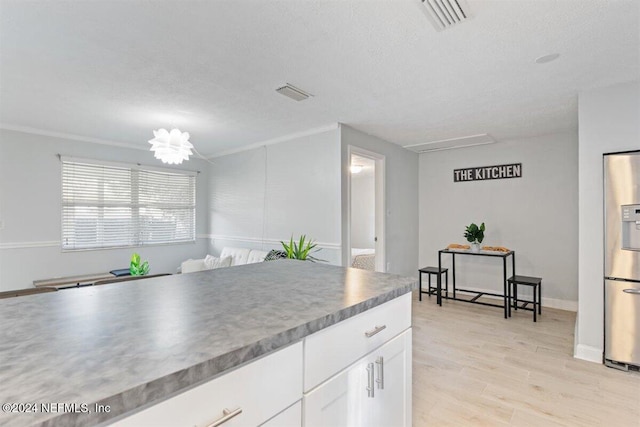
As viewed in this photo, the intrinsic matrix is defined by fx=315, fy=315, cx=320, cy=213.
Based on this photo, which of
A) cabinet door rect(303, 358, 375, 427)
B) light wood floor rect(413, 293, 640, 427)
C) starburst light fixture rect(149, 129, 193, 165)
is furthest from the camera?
starburst light fixture rect(149, 129, 193, 165)

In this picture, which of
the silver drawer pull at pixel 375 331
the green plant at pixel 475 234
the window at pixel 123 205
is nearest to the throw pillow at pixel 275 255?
the window at pixel 123 205

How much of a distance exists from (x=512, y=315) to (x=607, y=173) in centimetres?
208

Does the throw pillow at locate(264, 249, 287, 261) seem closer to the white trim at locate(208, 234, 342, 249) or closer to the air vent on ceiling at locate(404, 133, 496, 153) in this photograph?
the white trim at locate(208, 234, 342, 249)

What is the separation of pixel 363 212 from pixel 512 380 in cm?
543

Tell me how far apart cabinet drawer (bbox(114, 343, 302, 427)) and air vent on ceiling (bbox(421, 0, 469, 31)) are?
183 cm

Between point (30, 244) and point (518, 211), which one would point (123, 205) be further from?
point (518, 211)

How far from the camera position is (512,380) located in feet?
7.92

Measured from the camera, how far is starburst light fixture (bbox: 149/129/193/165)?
3.09 metres

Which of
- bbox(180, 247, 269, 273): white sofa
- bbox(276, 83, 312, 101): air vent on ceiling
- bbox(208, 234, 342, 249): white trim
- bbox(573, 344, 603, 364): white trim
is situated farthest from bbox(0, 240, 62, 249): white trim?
bbox(573, 344, 603, 364): white trim

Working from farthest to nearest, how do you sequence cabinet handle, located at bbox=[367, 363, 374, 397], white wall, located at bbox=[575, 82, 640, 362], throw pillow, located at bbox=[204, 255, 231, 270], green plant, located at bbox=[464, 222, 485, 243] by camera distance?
throw pillow, located at bbox=[204, 255, 231, 270]
green plant, located at bbox=[464, 222, 485, 243]
white wall, located at bbox=[575, 82, 640, 362]
cabinet handle, located at bbox=[367, 363, 374, 397]

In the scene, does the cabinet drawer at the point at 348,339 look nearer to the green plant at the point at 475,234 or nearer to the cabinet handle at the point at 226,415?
the cabinet handle at the point at 226,415

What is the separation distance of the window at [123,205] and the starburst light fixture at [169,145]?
217 centimetres

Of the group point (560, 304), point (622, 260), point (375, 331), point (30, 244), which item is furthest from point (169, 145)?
point (560, 304)

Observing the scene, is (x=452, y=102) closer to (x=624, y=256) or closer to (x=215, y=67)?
(x=624, y=256)
